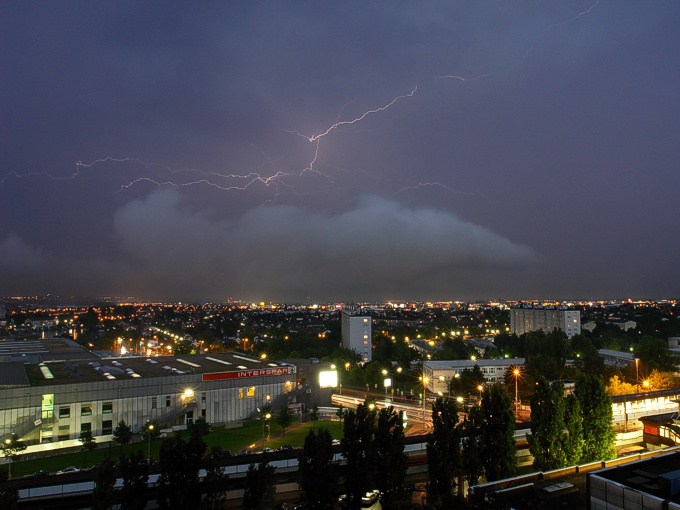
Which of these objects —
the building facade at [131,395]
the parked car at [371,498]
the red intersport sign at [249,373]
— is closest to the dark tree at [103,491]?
the parked car at [371,498]

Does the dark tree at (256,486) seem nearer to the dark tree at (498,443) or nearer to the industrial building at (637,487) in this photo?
the dark tree at (498,443)

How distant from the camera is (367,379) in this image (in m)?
47.2

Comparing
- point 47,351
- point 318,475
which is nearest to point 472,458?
point 318,475

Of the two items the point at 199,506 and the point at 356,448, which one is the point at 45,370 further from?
the point at 356,448

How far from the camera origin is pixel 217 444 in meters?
28.0

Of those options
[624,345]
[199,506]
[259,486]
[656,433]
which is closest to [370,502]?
[259,486]

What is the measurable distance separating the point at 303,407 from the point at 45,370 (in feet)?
64.9

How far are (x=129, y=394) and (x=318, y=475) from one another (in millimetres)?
20497

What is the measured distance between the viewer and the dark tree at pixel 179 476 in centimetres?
1452

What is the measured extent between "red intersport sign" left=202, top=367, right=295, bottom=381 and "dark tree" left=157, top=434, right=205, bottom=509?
64.6 feet

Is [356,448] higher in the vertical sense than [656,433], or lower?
higher

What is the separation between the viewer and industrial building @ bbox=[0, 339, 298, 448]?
1089 inches

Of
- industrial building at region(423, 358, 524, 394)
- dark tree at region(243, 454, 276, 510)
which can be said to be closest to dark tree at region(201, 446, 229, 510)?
dark tree at region(243, 454, 276, 510)

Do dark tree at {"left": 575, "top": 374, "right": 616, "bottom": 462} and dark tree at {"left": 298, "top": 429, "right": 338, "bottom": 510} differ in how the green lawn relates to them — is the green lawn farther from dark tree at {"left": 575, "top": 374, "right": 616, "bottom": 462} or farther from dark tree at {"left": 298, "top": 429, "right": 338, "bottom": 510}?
dark tree at {"left": 575, "top": 374, "right": 616, "bottom": 462}
